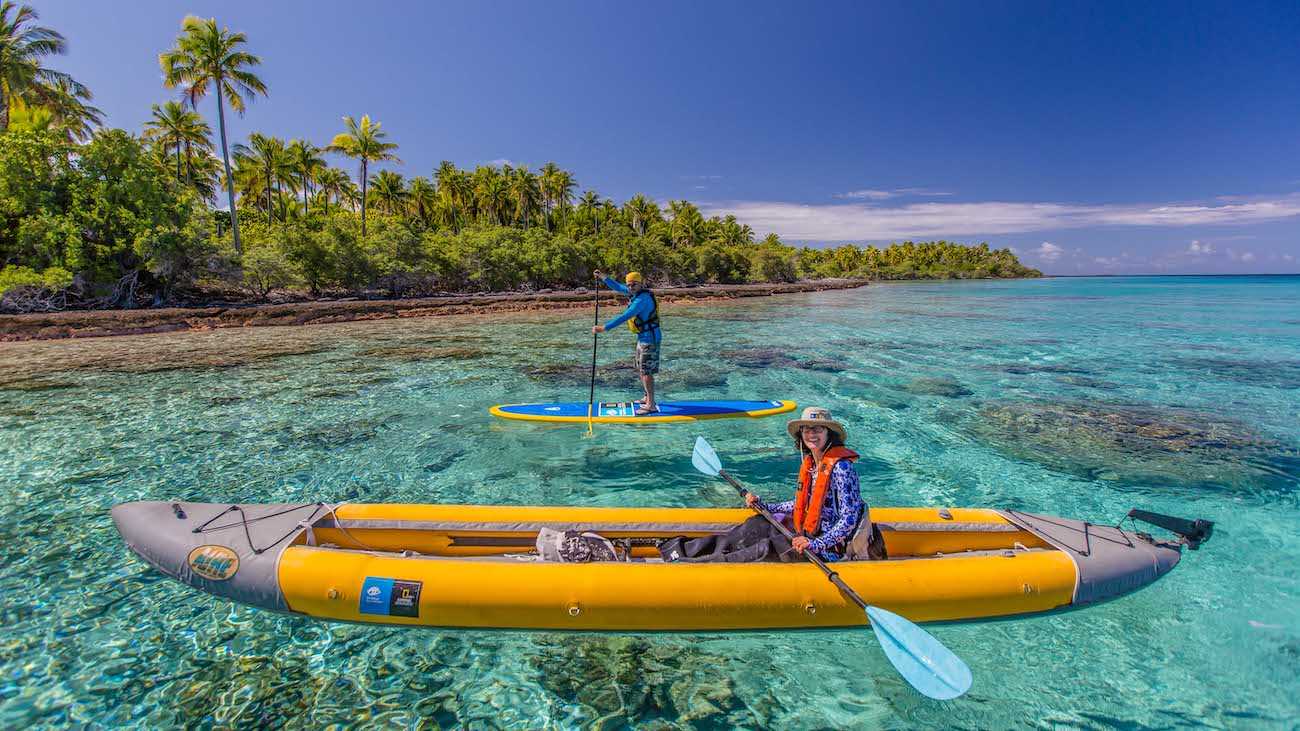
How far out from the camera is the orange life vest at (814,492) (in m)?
4.36

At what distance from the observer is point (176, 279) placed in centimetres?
2912

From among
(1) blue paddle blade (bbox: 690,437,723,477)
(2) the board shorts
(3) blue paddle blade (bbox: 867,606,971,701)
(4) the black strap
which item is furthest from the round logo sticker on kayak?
(2) the board shorts

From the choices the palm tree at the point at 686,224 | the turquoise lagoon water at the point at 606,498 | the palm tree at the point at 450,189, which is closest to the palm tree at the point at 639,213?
the palm tree at the point at 686,224

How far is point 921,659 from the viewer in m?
3.64

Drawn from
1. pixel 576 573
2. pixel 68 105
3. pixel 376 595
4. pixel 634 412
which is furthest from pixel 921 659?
pixel 68 105

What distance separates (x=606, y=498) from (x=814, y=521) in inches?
137

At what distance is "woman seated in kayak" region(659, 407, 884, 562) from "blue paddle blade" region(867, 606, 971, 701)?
65cm

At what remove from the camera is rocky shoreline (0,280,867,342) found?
21.8 m

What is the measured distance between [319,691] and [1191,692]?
6419mm

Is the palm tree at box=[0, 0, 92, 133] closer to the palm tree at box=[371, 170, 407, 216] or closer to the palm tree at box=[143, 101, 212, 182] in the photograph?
the palm tree at box=[143, 101, 212, 182]

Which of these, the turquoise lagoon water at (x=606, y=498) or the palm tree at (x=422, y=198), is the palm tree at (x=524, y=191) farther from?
the turquoise lagoon water at (x=606, y=498)

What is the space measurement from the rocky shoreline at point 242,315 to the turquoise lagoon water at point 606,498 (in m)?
3.66

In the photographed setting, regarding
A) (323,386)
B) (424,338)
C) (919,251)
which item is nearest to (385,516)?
(323,386)

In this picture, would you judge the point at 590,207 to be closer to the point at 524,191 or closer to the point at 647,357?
the point at 524,191
